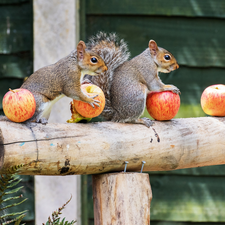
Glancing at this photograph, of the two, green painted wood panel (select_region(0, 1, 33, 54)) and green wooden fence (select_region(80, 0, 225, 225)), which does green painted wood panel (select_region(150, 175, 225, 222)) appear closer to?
green wooden fence (select_region(80, 0, 225, 225))

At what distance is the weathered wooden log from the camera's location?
2.99 ft

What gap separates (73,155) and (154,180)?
895 mm

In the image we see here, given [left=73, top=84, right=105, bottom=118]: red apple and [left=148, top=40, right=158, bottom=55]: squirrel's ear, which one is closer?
[left=73, top=84, right=105, bottom=118]: red apple

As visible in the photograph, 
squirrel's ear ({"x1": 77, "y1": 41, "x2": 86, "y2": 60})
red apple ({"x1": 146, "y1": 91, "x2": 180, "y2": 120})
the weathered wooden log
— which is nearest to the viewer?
the weathered wooden log

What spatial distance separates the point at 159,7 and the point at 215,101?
74cm

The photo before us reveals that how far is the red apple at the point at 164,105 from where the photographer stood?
3.71ft

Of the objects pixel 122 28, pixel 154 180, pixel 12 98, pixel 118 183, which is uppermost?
pixel 122 28

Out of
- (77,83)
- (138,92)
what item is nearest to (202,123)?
(138,92)

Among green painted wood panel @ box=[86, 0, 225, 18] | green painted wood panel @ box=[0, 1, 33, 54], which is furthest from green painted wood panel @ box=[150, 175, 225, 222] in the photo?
green painted wood panel @ box=[0, 1, 33, 54]

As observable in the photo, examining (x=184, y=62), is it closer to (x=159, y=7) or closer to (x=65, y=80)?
(x=159, y=7)

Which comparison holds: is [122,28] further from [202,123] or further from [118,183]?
[118,183]

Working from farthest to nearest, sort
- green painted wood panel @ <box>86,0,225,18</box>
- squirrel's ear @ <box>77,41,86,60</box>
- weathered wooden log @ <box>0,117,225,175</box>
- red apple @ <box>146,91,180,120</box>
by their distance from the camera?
1. green painted wood panel @ <box>86,0,225,18</box>
2. red apple @ <box>146,91,180,120</box>
3. squirrel's ear @ <box>77,41,86,60</box>
4. weathered wooden log @ <box>0,117,225,175</box>

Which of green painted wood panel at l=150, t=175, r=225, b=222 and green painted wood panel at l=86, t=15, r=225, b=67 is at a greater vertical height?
green painted wood panel at l=86, t=15, r=225, b=67

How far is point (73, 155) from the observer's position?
0.97 meters
